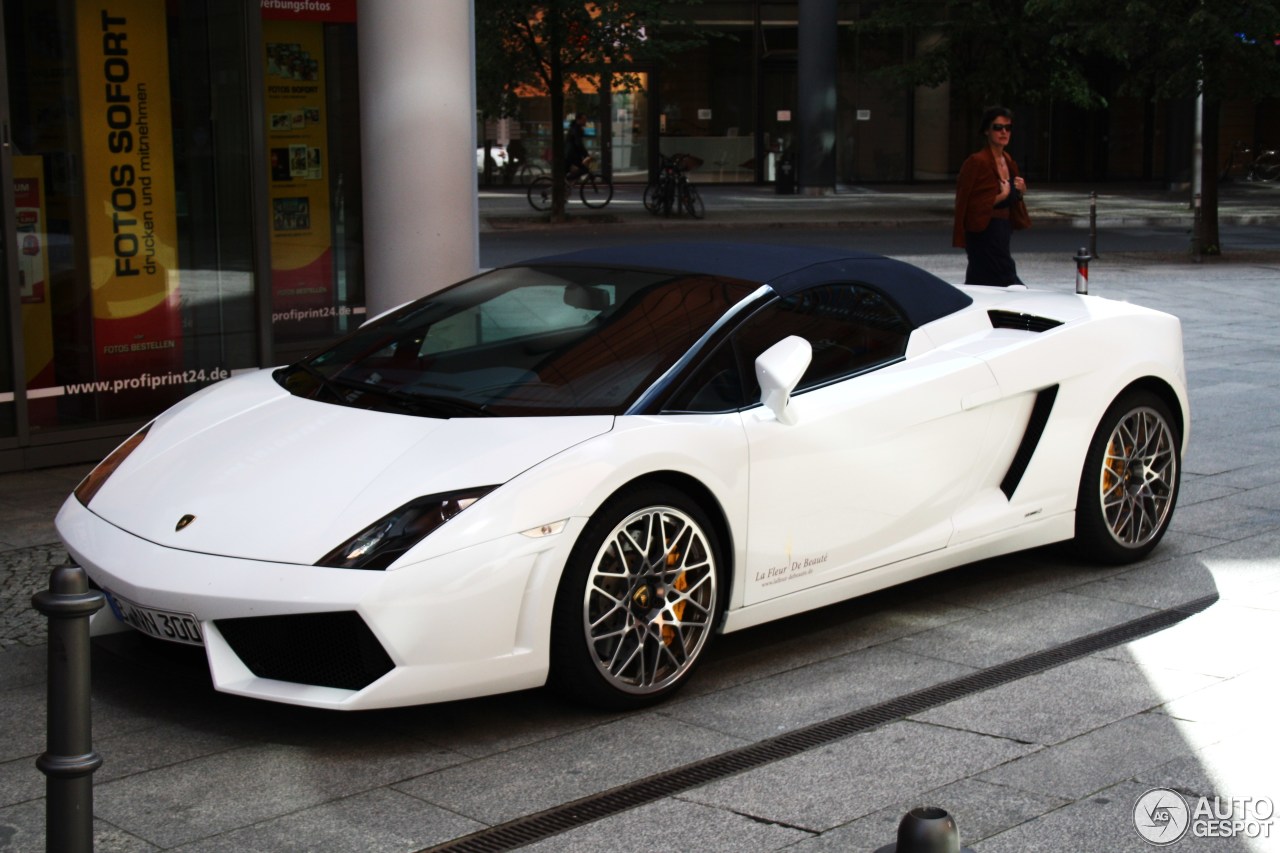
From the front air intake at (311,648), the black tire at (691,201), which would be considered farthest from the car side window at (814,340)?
the black tire at (691,201)

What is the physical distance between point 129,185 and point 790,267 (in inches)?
198

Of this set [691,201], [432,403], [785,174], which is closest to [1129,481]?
[432,403]

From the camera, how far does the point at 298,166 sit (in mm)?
10781

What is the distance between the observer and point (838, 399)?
17.6 ft

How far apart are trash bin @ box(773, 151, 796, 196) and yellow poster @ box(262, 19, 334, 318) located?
82.5ft

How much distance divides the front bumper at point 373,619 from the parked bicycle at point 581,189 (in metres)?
26.1

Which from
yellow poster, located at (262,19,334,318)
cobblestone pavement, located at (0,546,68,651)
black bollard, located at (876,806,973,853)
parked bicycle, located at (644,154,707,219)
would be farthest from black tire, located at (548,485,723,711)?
parked bicycle, located at (644,154,707,219)

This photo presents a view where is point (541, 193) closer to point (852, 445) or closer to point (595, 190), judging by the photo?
point (595, 190)

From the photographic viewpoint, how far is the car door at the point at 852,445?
5.11 m

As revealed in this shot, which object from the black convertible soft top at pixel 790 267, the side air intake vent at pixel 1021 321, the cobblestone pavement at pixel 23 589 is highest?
the black convertible soft top at pixel 790 267

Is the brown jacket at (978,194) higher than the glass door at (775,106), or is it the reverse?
the glass door at (775,106)

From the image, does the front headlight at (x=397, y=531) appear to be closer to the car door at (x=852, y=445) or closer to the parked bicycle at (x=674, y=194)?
the car door at (x=852, y=445)

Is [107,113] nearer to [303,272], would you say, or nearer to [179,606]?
[303,272]

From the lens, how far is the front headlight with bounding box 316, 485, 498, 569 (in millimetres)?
4305
